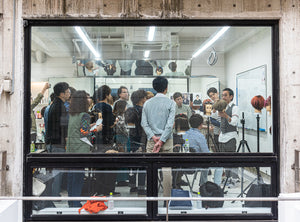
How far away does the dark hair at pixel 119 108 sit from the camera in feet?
13.2

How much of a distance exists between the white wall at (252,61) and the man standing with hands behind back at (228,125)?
0.15 meters

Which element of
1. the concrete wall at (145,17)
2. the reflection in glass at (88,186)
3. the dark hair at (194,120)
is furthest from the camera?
the dark hair at (194,120)

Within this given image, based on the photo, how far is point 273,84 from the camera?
3914 millimetres

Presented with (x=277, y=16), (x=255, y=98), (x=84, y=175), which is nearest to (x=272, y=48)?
(x=277, y=16)

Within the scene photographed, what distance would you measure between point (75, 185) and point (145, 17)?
244 centimetres

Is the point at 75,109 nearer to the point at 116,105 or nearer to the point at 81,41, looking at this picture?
the point at 116,105

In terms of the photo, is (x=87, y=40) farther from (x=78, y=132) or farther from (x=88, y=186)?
(x=88, y=186)

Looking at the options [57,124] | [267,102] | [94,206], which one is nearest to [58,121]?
[57,124]

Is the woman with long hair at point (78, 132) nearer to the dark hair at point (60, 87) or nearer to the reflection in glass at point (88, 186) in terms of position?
the reflection in glass at point (88, 186)

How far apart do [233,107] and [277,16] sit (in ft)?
4.32

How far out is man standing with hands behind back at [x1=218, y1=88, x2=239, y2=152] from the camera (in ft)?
12.9

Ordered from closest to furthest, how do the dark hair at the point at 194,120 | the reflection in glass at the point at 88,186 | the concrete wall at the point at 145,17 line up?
the concrete wall at the point at 145,17 → the reflection in glass at the point at 88,186 → the dark hair at the point at 194,120

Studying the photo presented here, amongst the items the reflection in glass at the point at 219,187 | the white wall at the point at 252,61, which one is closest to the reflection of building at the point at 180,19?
the white wall at the point at 252,61

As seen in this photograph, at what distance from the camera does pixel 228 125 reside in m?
3.99
